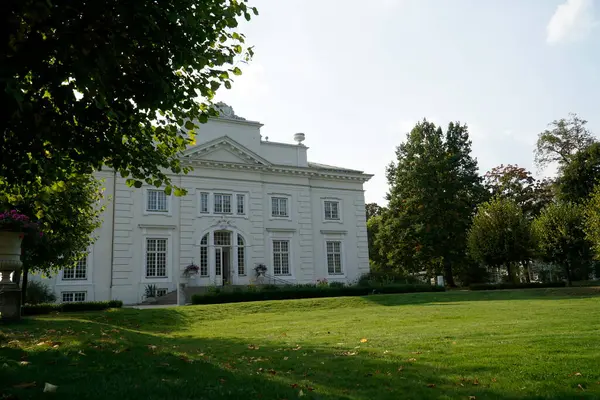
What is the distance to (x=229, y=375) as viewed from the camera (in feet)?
20.6

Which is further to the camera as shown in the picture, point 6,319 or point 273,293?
point 273,293

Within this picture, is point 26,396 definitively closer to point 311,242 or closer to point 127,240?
point 127,240

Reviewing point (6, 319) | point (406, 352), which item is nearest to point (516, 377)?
point (406, 352)

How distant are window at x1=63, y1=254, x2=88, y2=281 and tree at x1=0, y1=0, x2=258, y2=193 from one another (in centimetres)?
2461

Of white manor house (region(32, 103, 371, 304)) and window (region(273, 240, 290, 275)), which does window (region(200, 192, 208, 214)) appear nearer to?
white manor house (region(32, 103, 371, 304))

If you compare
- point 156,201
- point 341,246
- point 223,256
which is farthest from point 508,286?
point 156,201

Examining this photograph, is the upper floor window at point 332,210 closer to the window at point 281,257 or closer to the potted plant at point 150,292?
the window at point 281,257

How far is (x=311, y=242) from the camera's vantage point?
3953 centimetres

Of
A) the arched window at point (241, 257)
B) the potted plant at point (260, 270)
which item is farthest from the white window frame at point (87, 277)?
the potted plant at point (260, 270)

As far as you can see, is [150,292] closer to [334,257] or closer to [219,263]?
[219,263]

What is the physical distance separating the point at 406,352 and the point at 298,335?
4215 millimetres

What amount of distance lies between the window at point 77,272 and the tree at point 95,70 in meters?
24.6

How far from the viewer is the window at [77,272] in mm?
31188

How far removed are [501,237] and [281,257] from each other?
16951mm
